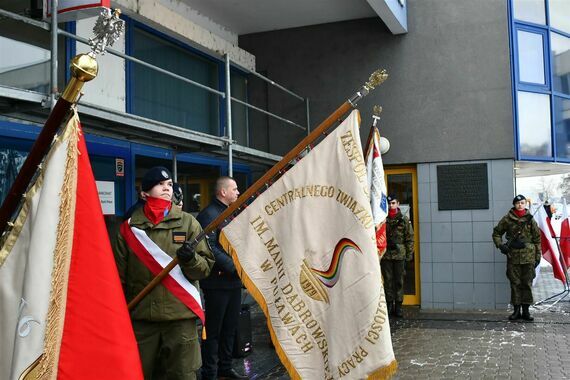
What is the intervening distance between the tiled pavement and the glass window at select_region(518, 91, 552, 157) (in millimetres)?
2650

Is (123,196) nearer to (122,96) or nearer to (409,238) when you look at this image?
(122,96)

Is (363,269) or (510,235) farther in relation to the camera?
(510,235)

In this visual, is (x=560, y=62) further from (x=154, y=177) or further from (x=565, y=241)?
(x=154, y=177)

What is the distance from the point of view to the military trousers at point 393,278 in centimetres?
914

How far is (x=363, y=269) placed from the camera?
311 cm

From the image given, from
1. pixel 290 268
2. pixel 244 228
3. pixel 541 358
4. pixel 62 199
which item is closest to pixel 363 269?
pixel 290 268

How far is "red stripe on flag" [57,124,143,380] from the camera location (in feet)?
5.94

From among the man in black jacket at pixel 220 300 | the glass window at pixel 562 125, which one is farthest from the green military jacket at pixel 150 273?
the glass window at pixel 562 125

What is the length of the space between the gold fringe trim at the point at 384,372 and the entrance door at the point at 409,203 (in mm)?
7149

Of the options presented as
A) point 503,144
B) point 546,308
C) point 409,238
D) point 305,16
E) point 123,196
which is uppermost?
point 305,16

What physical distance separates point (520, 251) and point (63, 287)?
8049 millimetres

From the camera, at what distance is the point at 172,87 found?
8633 mm

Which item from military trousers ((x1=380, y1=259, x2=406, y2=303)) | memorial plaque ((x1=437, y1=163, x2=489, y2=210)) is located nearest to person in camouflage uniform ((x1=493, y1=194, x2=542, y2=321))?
memorial plaque ((x1=437, y1=163, x2=489, y2=210))

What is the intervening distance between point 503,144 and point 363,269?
720 centimetres
